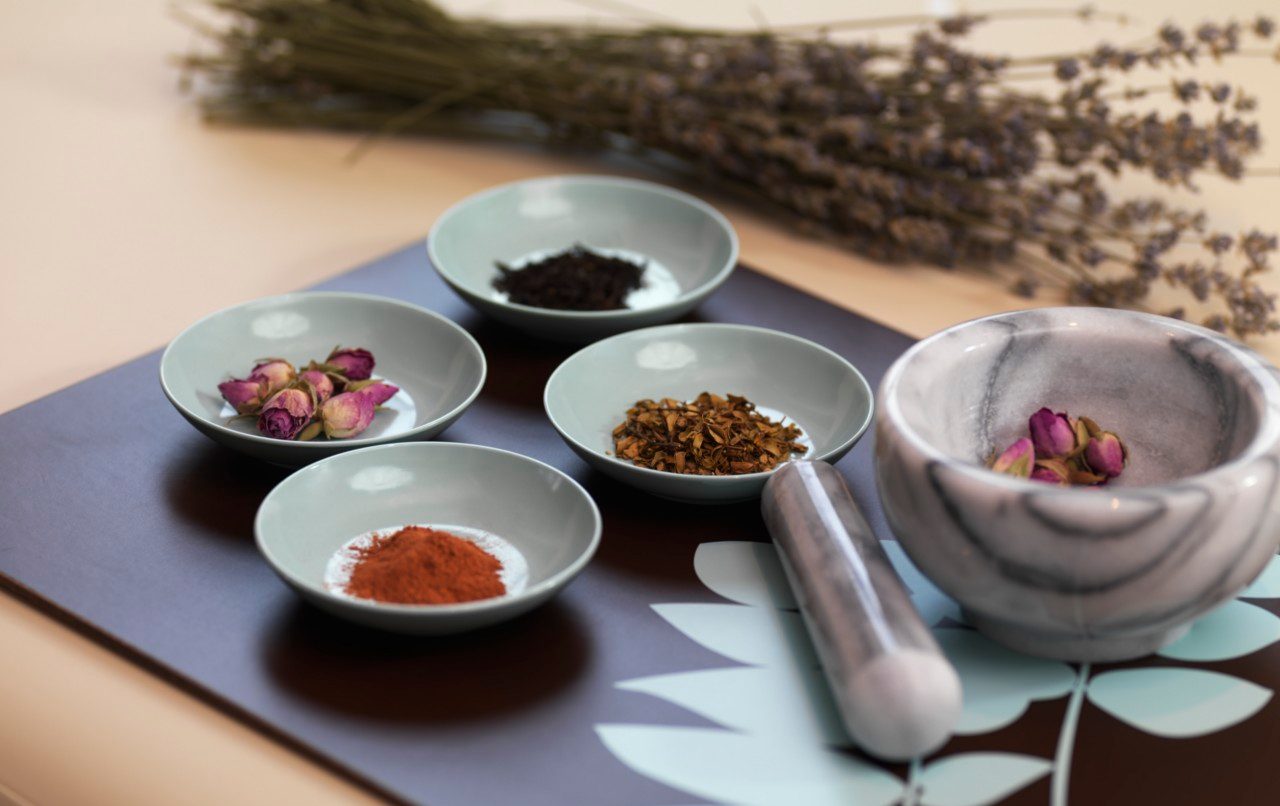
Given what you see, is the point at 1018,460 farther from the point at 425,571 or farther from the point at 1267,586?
the point at 425,571

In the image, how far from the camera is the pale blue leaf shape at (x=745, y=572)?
Result: 0.79m

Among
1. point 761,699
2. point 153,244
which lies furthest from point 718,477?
point 153,244

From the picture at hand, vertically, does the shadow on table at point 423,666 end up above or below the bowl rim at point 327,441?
→ below

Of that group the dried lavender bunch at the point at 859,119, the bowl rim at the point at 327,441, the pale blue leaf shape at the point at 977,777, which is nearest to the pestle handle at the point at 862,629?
the pale blue leaf shape at the point at 977,777

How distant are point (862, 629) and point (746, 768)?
9 centimetres

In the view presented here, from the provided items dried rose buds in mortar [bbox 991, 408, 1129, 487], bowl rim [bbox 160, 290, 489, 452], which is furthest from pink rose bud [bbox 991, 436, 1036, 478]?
bowl rim [bbox 160, 290, 489, 452]

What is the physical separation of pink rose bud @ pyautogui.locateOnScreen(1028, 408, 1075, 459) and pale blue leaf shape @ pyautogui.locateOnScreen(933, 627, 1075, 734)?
12 cm

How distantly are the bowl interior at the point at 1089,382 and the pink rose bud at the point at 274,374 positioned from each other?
452 millimetres

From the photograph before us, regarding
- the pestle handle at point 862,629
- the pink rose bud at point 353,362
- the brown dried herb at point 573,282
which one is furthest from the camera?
the brown dried herb at point 573,282

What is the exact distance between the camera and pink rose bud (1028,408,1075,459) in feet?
2.56

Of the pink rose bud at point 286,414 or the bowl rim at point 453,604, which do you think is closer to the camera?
the bowl rim at point 453,604

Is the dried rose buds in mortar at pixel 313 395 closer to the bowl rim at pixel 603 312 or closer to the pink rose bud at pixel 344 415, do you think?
the pink rose bud at pixel 344 415

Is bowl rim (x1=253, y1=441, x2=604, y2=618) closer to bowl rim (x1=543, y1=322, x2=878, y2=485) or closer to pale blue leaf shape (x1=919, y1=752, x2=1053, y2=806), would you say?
bowl rim (x1=543, y1=322, x2=878, y2=485)

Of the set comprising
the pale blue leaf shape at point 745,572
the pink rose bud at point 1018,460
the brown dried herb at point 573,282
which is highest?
the pink rose bud at point 1018,460
